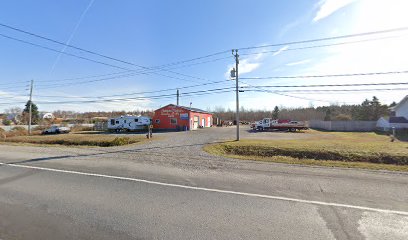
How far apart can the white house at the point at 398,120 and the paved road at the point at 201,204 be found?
3646 cm

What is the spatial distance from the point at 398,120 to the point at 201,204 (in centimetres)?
4461

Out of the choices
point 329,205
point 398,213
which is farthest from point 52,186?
point 398,213

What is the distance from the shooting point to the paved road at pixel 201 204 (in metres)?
3.86

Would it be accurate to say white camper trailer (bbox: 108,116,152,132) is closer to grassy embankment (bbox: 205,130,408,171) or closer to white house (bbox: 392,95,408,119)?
grassy embankment (bbox: 205,130,408,171)

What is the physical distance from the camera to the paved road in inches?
152

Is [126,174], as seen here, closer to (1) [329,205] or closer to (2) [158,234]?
(2) [158,234]

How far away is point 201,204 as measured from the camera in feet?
16.7

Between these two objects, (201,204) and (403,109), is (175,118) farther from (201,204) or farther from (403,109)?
(403,109)

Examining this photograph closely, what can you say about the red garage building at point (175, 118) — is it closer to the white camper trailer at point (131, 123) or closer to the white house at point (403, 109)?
the white camper trailer at point (131, 123)

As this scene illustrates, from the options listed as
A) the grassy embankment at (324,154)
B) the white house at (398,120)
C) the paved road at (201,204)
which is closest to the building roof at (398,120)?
the white house at (398,120)

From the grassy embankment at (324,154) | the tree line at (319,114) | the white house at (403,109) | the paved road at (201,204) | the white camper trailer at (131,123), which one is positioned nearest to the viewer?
the paved road at (201,204)

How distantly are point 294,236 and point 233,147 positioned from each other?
13203mm

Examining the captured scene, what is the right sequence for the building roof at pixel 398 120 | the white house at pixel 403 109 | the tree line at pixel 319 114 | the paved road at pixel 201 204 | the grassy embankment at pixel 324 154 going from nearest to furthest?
1. the paved road at pixel 201 204
2. the grassy embankment at pixel 324 154
3. the building roof at pixel 398 120
4. the white house at pixel 403 109
5. the tree line at pixel 319 114

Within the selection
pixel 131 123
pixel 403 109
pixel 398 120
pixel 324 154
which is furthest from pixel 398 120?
pixel 131 123
